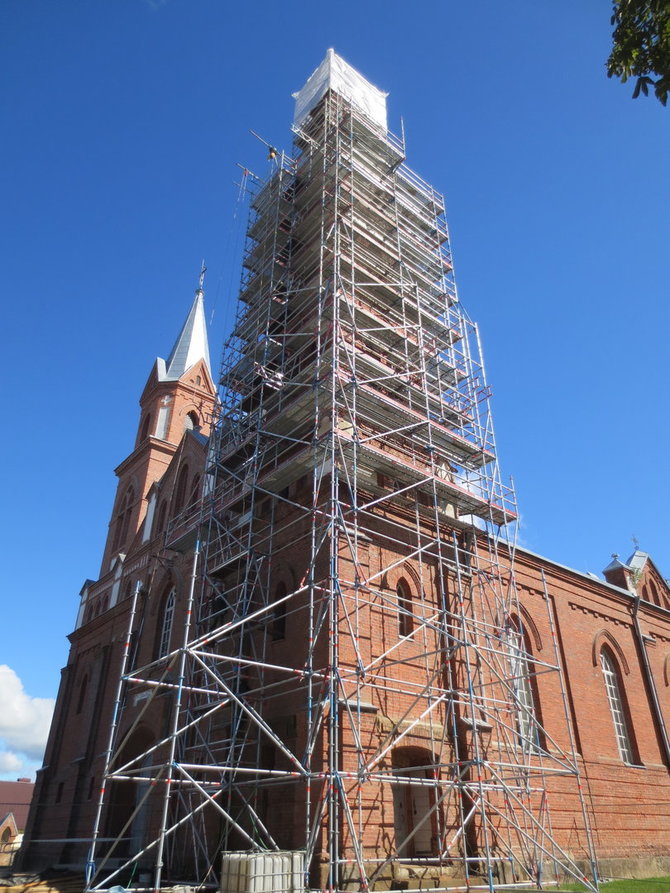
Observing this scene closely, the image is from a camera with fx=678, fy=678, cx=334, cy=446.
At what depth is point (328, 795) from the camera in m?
11.4

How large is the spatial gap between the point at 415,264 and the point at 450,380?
4.37m

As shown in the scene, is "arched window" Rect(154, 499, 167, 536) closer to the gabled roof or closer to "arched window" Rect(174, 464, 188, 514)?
"arched window" Rect(174, 464, 188, 514)

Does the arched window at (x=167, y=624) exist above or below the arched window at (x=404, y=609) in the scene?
above

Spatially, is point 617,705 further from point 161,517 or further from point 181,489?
point 161,517

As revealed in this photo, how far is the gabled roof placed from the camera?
33.6 m

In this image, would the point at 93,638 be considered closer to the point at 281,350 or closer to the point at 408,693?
the point at 281,350

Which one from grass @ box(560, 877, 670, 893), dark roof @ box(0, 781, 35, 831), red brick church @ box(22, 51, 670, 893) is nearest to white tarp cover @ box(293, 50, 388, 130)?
red brick church @ box(22, 51, 670, 893)

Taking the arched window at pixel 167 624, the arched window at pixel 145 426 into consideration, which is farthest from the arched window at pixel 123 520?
the arched window at pixel 167 624

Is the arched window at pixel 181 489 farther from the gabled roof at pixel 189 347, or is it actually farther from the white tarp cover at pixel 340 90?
the white tarp cover at pixel 340 90

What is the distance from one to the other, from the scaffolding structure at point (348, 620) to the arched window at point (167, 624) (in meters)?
1.01

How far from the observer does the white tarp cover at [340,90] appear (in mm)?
25172

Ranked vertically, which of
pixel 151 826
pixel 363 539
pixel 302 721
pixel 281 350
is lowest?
pixel 151 826

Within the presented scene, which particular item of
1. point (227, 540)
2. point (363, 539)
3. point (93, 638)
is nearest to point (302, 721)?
point (363, 539)

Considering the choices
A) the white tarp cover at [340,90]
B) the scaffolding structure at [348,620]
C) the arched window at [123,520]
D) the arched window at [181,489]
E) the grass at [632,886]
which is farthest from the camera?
the arched window at [123,520]
